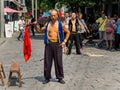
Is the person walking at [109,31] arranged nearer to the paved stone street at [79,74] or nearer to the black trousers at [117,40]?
the black trousers at [117,40]

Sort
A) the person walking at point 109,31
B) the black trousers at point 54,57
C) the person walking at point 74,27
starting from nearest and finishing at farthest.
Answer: the black trousers at point 54,57
the person walking at point 74,27
the person walking at point 109,31

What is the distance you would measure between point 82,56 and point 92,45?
7.03 metres

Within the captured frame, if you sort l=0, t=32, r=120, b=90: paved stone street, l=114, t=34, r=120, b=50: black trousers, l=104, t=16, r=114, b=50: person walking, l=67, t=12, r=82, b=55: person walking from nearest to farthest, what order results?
l=0, t=32, r=120, b=90: paved stone street, l=67, t=12, r=82, b=55: person walking, l=104, t=16, r=114, b=50: person walking, l=114, t=34, r=120, b=50: black trousers

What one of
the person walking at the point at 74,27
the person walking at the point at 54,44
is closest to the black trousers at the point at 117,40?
the person walking at the point at 74,27

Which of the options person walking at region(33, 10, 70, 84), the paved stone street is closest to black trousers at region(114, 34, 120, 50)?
the paved stone street

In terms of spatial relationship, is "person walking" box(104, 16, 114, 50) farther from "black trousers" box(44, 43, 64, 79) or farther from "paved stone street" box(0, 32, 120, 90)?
"black trousers" box(44, 43, 64, 79)

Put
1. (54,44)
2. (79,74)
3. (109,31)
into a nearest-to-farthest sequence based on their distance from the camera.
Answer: (54,44) → (79,74) → (109,31)

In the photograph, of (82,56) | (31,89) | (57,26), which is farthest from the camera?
(82,56)

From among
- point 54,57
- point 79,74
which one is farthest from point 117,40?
point 54,57

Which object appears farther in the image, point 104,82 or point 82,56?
point 82,56

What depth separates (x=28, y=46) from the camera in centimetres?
1156

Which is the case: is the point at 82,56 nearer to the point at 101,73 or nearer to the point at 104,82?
the point at 101,73

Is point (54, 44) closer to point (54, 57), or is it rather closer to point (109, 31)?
point (54, 57)

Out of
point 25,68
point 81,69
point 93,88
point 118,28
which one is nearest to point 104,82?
point 93,88
